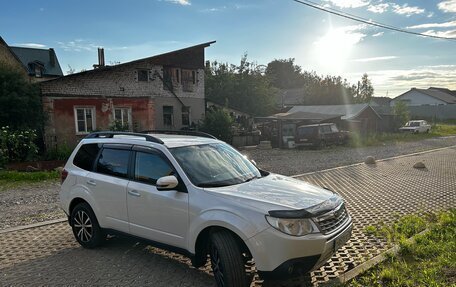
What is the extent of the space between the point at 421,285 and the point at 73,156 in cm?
511

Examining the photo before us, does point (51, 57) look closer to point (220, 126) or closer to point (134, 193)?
point (220, 126)

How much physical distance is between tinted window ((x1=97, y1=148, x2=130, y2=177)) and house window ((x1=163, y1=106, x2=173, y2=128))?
2027 centimetres

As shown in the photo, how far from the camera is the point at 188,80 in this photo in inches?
1053

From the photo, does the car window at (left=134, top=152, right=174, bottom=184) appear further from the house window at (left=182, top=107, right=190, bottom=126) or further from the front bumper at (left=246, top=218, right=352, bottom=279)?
the house window at (left=182, top=107, right=190, bottom=126)

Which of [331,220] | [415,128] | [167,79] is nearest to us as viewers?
[331,220]

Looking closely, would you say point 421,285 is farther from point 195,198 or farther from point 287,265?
point 195,198

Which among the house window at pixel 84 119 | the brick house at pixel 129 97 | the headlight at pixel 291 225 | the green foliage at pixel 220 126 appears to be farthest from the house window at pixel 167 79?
the headlight at pixel 291 225

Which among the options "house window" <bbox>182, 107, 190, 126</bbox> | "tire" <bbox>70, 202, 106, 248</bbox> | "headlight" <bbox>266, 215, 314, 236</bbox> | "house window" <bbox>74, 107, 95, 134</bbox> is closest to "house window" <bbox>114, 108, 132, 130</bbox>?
"house window" <bbox>74, 107, 95, 134</bbox>

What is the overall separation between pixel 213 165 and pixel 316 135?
1845 cm

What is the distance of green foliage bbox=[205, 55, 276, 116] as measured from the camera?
3628cm

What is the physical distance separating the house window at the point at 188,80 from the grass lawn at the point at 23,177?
50.5 ft

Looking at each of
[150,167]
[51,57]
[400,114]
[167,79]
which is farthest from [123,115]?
[400,114]

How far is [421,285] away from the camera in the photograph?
3740 mm

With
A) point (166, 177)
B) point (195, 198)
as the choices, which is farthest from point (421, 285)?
point (166, 177)
